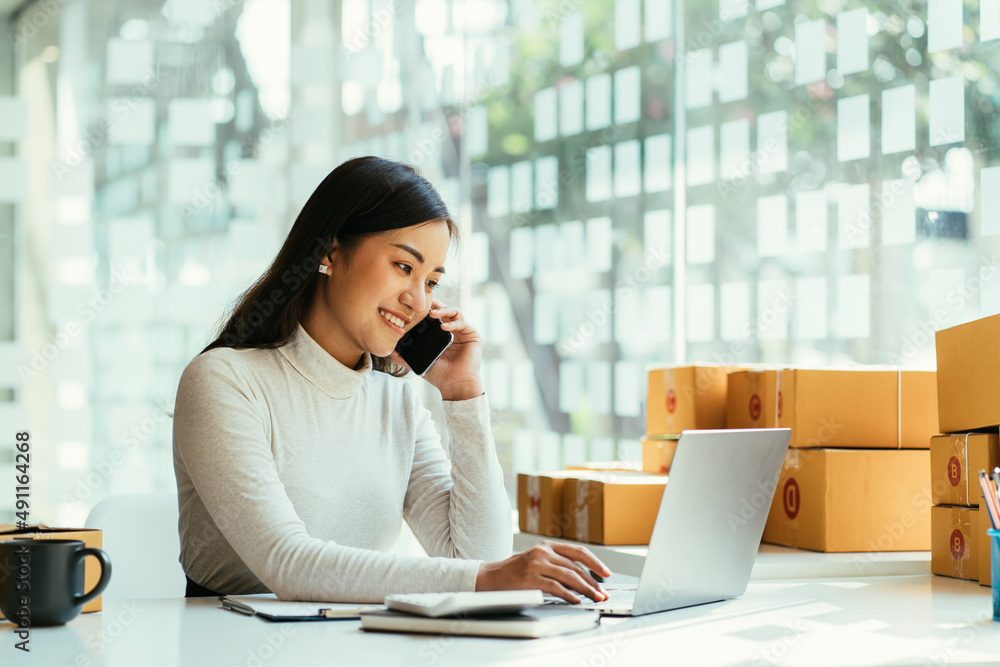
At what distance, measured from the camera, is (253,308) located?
156 cm

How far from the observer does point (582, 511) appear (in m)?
1.96

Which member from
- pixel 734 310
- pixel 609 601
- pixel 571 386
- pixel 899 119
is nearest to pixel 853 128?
pixel 899 119

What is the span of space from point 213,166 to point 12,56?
62 cm

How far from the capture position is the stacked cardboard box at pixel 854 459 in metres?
1.76

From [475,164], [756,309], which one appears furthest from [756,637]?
[475,164]

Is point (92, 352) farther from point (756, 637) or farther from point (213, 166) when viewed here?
point (756, 637)

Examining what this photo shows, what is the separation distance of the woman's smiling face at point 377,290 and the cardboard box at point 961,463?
0.90 meters

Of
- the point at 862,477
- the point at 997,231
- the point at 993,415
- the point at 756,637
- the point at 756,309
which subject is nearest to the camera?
the point at 756,637

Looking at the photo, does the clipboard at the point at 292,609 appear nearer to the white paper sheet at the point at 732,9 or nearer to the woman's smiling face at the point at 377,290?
the woman's smiling face at the point at 377,290

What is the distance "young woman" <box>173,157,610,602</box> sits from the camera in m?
1.46

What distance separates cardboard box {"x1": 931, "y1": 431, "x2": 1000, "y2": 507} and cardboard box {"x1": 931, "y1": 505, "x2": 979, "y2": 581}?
0.06 ft

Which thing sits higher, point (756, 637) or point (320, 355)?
point (320, 355)

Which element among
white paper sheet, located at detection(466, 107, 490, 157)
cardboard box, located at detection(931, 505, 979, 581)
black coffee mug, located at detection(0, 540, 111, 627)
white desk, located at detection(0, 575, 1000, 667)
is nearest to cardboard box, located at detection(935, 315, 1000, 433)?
cardboard box, located at detection(931, 505, 979, 581)

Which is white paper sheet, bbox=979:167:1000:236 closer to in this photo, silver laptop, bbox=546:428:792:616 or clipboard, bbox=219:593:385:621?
silver laptop, bbox=546:428:792:616
